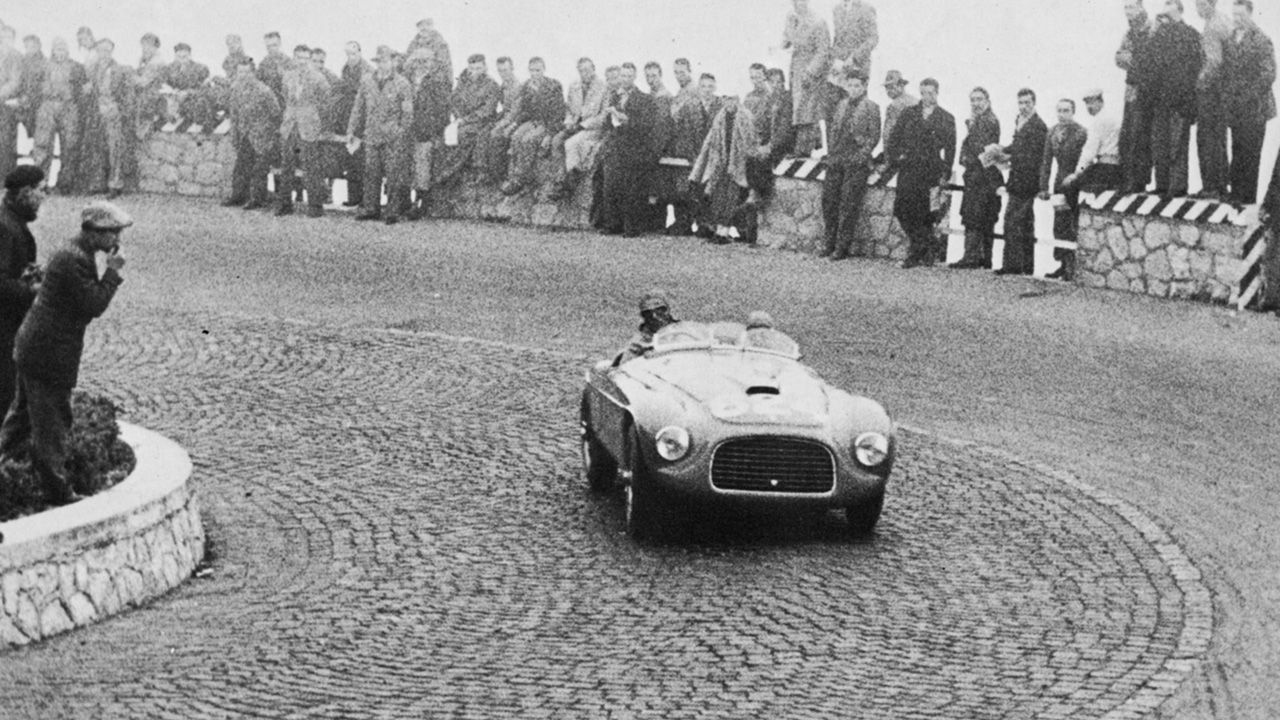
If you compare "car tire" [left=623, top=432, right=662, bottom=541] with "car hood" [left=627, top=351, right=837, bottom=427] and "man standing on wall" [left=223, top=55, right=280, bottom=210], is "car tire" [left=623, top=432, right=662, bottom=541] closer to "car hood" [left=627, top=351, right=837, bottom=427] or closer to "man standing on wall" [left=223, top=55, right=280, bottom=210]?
"car hood" [left=627, top=351, right=837, bottom=427]

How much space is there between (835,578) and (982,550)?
3.96 ft

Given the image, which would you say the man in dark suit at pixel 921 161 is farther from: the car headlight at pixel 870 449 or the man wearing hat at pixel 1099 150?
the car headlight at pixel 870 449

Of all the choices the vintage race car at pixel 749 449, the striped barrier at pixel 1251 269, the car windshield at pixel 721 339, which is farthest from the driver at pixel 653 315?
the striped barrier at pixel 1251 269

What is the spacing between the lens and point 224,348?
66.2ft

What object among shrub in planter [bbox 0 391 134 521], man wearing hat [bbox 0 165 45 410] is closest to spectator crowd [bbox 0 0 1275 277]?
shrub in planter [bbox 0 391 134 521]

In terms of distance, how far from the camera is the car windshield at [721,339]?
48.2ft

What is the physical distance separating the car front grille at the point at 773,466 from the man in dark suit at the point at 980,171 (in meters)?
12.1

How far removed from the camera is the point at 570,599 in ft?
39.1

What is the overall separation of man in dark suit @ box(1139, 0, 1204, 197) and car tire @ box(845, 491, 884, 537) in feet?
37.4

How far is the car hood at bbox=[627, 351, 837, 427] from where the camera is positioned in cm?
1318

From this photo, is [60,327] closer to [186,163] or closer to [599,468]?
[599,468]

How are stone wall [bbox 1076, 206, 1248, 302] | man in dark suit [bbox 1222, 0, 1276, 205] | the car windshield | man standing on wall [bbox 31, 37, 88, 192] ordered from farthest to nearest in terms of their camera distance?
1. man standing on wall [bbox 31, 37, 88, 192]
2. man in dark suit [bbox 1222, 0, 1276, 205]
3. stone wall [bbox 1076, 206, 1248, 302]
4. the car windshield

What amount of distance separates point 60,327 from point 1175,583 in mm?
6651

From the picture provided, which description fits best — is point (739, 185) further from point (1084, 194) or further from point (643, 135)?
point (1084, 194)
